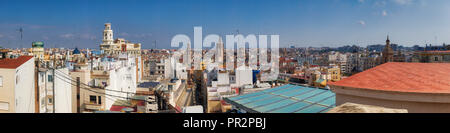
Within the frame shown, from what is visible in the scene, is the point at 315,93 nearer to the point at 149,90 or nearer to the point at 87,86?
the point at 87,86

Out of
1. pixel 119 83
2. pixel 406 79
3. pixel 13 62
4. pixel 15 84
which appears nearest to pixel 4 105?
pixel 15 84

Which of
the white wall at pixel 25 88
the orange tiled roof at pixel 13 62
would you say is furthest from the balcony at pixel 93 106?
the orange tiled roof at pixel 13 62

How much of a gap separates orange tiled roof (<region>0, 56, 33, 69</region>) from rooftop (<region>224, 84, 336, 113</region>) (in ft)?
16.6

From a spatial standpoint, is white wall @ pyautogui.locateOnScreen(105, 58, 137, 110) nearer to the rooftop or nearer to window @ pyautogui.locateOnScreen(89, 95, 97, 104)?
window @ pyautogui.locateOnScreen(89, 95, 97, 104)

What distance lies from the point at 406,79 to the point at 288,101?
1.17 m

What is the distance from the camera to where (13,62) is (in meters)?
6.04

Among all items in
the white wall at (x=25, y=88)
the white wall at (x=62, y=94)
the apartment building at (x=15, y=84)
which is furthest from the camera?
the white wall at (x=62, y=94)

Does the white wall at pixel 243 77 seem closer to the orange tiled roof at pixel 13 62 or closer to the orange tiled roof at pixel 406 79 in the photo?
the orange tiled roof at pixel 13 62

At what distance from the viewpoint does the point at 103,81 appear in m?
9.16

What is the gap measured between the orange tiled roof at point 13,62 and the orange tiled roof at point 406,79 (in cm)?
637

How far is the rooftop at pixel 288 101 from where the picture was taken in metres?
2.69

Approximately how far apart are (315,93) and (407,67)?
3.55 feet

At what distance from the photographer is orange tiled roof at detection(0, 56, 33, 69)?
5873mm
